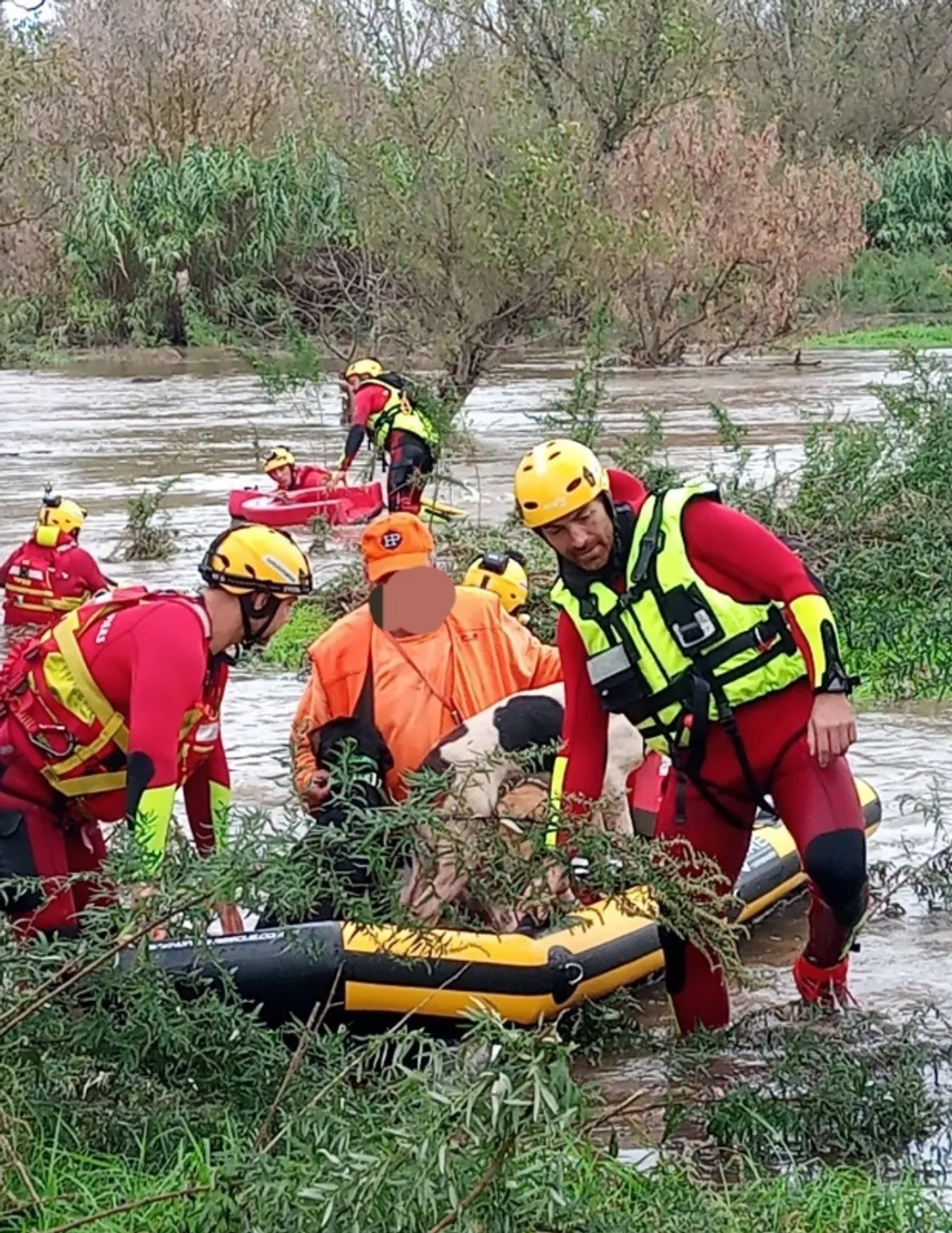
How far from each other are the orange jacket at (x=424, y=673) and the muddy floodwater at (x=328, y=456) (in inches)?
20.1

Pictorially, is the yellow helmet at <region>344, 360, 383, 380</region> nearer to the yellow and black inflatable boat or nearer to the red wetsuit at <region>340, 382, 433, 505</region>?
the red wetsuit at <region>340, 382, 433, 505</region>

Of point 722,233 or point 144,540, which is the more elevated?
point 722,233

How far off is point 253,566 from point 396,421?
28.8 feet

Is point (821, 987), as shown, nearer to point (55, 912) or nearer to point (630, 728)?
point (630, 728)

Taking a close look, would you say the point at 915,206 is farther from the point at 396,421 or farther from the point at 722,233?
the point at 396,421

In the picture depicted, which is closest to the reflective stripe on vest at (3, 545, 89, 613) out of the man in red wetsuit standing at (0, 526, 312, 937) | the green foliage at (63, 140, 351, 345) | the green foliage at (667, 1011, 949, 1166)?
the man in red wetsuit standing at (0, 526, 312, 937)

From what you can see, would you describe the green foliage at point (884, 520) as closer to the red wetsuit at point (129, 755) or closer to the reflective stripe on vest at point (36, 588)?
the red wetsuit at point (129, 755)

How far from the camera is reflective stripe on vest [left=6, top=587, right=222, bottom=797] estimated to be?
5129 millimetres

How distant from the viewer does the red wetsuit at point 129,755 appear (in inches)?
192

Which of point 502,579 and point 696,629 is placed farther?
point 502,579

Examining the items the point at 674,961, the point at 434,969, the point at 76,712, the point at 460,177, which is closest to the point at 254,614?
the point at 76,712

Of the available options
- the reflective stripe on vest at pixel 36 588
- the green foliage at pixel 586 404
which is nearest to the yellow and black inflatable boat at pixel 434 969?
the green foliage at pixel 586 404

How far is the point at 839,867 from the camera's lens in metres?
5.02

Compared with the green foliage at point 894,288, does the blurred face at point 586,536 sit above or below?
above
